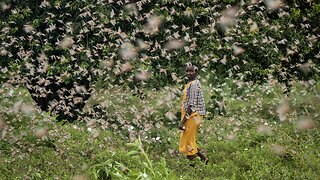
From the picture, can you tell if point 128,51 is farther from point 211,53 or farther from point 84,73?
point 211,53

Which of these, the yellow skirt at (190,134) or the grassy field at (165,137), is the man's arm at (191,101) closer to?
the yellow skirt at (190,134)

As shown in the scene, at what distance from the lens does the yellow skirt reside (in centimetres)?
892

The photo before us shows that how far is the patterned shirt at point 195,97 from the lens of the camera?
28.6 feet

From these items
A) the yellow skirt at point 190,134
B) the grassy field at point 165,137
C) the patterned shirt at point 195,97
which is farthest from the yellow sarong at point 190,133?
the grassy field at point 165,137

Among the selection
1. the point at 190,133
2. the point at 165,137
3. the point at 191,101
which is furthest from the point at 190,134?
the point at 165,137

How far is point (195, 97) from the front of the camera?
28.7 ft

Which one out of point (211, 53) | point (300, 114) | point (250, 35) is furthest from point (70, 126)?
point (300, 114)

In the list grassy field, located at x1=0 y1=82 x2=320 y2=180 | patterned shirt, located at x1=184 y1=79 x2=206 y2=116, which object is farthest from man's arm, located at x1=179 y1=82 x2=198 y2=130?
grassy field, located at x1=0 y1=82 x2=320 y2=180

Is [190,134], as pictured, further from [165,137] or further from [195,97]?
[165,137]

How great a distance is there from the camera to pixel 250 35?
465 inches

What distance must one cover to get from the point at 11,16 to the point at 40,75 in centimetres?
146

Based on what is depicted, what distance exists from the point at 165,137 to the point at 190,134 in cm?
210

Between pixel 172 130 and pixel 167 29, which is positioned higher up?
pixel 167 29

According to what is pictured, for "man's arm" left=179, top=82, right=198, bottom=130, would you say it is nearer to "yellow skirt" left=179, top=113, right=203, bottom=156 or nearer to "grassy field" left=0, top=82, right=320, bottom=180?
"yellow skirt" left=179, top=113, right=203, bottom=156
